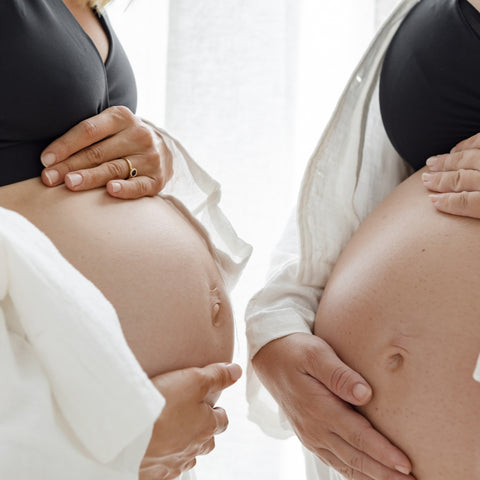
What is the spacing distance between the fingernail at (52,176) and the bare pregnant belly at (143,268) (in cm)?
1

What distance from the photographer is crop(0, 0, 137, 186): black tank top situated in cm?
79

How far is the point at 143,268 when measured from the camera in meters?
0.81

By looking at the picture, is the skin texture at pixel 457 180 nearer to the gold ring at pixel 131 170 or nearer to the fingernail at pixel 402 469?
the fingernail at pixel 402 469

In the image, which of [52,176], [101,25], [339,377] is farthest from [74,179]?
[339,377]

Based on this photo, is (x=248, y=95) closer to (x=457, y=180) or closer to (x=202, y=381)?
(x=457, y=180)

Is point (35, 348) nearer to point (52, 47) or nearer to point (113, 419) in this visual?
point (113, 419)

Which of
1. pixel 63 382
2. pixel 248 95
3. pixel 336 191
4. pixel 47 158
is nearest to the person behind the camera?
pixel 63 382

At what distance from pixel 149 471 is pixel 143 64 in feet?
3.81

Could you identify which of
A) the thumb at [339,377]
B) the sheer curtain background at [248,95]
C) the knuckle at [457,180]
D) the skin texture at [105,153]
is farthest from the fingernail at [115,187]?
the sheer curtain background at [248,95]

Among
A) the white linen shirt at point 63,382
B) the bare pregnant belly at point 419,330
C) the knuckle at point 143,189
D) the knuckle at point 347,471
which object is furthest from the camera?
the knuckle at point 143,189

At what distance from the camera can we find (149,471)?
750 mm

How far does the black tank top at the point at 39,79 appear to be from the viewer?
0.79 meters

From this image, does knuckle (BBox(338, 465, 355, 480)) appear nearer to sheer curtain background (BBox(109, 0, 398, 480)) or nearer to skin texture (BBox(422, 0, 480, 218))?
skin texture (BBox(422, 0, 480, 218))

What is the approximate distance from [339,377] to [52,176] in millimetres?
458
